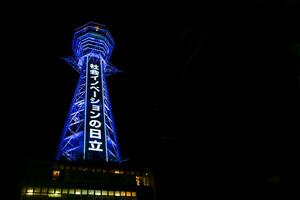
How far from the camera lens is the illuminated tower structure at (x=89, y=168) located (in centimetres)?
2569

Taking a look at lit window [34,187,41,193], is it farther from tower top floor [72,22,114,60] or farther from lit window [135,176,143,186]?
tower top floor [72,22,114,60]

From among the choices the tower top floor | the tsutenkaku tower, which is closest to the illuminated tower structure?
the tsutenkaku tower

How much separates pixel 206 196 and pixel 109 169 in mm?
12009

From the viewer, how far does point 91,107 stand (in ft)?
107

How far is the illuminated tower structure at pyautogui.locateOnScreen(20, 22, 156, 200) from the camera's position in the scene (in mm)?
25688

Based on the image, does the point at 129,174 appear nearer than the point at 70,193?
No

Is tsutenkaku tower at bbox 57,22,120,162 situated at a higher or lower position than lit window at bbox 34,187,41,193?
higher

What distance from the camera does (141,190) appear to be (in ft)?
94.6

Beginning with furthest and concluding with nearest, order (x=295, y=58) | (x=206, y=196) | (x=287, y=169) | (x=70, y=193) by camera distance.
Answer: (x=70, y=193)
(x=206, y=196)
(x=295, y=58)
(x=287, y=169)

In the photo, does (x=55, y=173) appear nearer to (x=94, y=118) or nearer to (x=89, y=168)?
(x=89, y=168)

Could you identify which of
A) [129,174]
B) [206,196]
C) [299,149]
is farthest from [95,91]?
[299,149]

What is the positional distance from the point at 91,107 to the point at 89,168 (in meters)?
7.92

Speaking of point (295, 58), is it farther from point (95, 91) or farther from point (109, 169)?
point (95, 91)

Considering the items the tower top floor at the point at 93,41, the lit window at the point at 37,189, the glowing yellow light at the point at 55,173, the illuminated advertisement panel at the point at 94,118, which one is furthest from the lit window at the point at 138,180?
the tower top floor at the point at 93,41
